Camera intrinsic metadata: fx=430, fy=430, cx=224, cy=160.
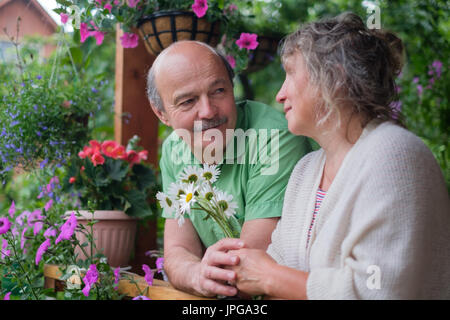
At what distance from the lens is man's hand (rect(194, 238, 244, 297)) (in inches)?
46.1

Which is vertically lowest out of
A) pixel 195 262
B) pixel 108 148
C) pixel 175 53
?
pixel 195 262

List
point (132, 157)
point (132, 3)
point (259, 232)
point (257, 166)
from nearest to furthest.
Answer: point (259, 232) → point (257, 166) → point (132, 3) → point (132, 157)

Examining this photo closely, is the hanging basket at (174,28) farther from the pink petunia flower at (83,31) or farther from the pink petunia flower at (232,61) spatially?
the pink petunia flower at (83,31)

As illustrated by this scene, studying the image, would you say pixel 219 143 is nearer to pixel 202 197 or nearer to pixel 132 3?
pixel 202 197

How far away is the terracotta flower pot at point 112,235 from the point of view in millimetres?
1933

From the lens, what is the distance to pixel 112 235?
1.97 meters

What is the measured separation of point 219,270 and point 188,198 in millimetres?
216

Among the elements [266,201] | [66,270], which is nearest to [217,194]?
[266,201]

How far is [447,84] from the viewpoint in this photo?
2.72 metres

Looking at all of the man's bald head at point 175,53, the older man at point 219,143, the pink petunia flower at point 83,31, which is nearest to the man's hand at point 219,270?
the older man at point 219,143

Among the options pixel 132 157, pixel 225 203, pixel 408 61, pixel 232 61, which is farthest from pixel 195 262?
pixel 408 61

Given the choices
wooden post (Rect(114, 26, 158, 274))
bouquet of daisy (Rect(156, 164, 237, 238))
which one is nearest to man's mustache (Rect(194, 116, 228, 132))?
bouquet of daisy (Rect(156, 164, 237, 238))

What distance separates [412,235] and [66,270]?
127cm

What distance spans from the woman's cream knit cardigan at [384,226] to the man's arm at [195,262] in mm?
236
